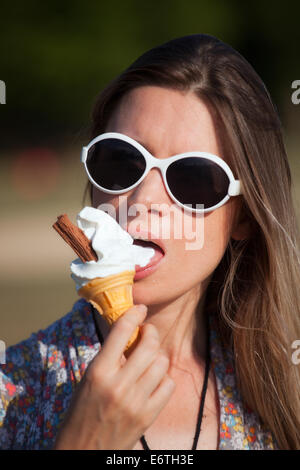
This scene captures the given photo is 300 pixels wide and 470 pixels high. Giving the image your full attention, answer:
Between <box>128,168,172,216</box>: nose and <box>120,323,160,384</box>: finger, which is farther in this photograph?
<box>128,168,172,216</box>: nose

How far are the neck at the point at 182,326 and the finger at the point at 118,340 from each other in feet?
2.30

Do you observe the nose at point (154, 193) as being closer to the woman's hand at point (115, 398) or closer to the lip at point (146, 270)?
the lip at point (146, 270)

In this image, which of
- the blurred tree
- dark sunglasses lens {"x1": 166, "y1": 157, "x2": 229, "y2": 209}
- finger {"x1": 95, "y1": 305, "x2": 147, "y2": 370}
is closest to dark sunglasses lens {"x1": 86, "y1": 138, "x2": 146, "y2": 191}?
dark sunglasses lens {"x1": 166, "y1": 157, "x2": 229, "y2": 209}

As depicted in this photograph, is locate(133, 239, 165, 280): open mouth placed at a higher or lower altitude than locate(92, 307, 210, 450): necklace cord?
higher

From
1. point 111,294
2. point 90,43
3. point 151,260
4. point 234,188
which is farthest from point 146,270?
point 90,43

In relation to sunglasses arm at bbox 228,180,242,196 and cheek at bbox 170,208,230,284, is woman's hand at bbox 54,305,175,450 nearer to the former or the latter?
cheek at bbox 170,208,230,284

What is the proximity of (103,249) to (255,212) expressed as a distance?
890mm

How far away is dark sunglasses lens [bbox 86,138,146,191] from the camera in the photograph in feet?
8.44

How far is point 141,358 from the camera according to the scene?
6.75 ft

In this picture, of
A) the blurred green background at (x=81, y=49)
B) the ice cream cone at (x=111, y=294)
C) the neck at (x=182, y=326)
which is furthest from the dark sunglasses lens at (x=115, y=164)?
the blurred green background at (x=81, y=49)

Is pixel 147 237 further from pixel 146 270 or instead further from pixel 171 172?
pixel 171 172

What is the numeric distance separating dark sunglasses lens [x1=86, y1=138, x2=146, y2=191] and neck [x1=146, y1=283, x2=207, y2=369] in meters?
0.61

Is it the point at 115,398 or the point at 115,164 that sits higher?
the point at 115,164
